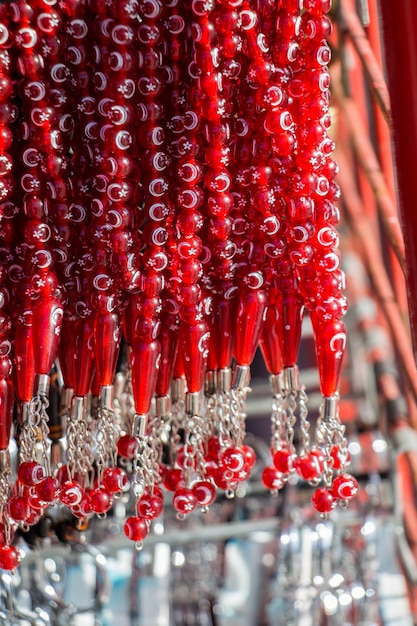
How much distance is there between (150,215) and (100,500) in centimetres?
32

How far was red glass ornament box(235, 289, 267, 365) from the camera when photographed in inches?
42.6

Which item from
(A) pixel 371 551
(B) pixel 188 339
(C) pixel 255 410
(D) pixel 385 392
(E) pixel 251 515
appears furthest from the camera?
(C) pixel 255 410

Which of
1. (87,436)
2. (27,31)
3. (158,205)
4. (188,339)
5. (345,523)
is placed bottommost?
(345,523)

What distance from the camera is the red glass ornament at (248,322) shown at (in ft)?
3.55

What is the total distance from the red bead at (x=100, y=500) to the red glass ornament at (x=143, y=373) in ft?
0.33

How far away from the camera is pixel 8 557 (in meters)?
1.05

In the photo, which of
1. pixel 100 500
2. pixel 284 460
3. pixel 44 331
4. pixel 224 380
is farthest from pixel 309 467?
pixel 44 331

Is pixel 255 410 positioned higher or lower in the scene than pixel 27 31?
lower

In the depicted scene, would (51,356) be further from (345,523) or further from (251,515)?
(251,515)

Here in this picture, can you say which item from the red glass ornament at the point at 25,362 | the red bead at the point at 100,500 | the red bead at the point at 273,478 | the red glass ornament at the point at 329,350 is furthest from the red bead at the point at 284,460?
the red glass ornament at the point at 25,362

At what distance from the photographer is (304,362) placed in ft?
9.41

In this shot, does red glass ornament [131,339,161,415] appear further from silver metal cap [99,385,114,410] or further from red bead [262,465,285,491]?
red bead [262,465,285,491]

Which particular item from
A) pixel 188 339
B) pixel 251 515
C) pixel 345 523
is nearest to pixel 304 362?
pixel 251 515

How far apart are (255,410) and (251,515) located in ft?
0.79
